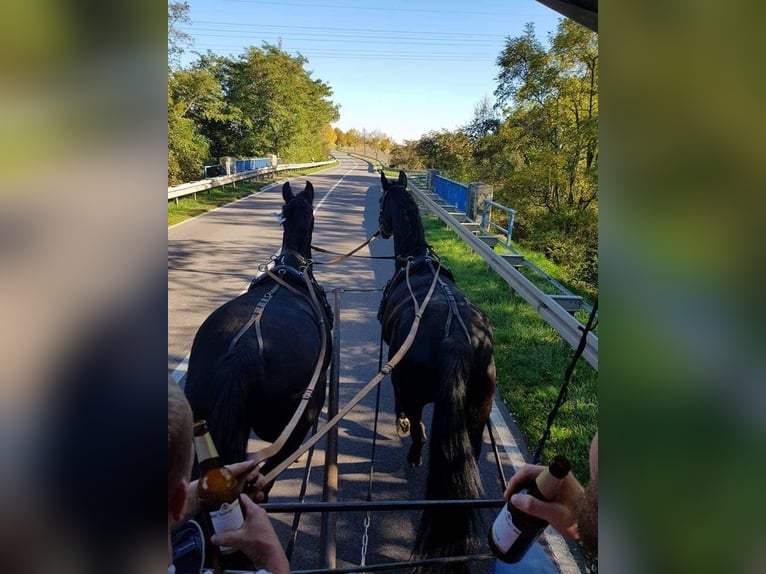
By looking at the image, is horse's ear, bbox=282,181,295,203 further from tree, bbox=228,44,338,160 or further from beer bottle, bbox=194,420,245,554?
tree, bbox=228,44,338,160

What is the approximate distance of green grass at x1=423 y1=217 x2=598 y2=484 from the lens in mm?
3428

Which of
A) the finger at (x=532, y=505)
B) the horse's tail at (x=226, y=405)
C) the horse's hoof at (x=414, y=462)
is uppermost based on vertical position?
the finger at (x=532, y=505)

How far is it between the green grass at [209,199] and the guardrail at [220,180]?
1.16ft

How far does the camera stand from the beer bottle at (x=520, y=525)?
1.12 m

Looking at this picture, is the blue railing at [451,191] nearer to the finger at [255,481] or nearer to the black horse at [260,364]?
the black horse at [260,364]

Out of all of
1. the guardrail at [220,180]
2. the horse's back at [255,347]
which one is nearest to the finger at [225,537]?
the horse's back at [255,347]

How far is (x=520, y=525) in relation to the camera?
4.01ft

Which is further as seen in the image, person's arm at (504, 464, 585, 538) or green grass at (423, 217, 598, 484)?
green grass at (423, 217, 598, 484)

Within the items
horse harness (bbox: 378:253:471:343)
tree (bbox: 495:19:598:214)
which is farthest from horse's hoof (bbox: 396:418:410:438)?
tree (bbox: 495:19:598:214)

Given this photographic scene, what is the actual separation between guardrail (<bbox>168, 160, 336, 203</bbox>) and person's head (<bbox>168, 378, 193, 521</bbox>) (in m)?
4.77
